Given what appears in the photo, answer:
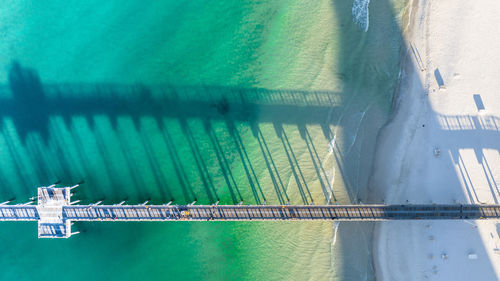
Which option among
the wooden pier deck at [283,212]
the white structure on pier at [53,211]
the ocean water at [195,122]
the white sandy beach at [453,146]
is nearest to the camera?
the wooden pier deck at [283,212]

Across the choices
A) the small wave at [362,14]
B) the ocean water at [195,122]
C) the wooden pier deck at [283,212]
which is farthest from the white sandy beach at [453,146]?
the small wave at [362,14]

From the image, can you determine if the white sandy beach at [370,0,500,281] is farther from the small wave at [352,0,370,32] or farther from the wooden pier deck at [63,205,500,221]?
the small wave at [352,0,370,32]

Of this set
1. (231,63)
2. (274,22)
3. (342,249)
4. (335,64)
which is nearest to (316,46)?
(335,64)

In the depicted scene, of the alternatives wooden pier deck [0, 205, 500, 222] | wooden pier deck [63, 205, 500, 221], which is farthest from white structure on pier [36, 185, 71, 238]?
wooden pier deck [63, 205, 500, 221]

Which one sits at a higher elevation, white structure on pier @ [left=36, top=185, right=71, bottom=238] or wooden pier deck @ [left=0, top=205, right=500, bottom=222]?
white structure on pier @ [left=36, top=185, right=71, bottom=238]

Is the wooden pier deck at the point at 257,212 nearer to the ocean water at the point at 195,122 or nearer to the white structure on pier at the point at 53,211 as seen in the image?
the white structure on pier at the point at 53,211
